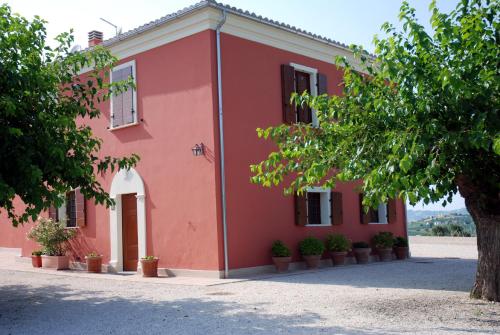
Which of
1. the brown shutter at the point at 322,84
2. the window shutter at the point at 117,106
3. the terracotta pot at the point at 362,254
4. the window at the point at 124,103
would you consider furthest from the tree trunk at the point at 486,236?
the window shutter at the point at 117,106

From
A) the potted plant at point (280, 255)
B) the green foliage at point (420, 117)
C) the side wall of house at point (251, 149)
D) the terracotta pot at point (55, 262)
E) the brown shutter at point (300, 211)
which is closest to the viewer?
the green foliage at point (420, 117)

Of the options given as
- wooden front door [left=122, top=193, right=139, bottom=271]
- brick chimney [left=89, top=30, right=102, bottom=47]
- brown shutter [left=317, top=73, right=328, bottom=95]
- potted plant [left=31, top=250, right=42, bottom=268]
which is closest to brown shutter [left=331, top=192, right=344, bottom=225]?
brown shutter [left=317, top=73, right=328, bottom=95]

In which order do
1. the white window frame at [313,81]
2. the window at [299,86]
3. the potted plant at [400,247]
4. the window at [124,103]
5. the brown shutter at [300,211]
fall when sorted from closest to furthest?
the brown shutter at [300,211] → the window at [299,86] → the window at [124,103] → the white window frame at [313,81] → the potted plant at [400,247]

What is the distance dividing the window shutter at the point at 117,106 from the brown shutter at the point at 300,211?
4786 millimetres

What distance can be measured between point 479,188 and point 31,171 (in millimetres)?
6074

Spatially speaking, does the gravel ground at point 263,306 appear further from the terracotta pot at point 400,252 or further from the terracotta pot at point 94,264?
the terracotta pot at point 400,252

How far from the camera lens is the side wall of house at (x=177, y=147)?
12.0m

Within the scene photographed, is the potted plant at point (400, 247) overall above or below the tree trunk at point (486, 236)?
below

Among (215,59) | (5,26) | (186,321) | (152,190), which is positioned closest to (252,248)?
(152,190)

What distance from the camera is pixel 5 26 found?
7820 millimetres

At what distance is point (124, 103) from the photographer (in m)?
13.9

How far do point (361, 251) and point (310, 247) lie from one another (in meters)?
2.15

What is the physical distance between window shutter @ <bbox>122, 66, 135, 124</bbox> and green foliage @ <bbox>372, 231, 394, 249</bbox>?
7.29 m

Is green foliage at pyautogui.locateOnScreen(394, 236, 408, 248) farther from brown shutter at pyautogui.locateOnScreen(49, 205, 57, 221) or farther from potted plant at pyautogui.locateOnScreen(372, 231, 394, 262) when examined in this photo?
brown shutter at pyautogui.locateOnScreen(49, 205, 57, 221)
